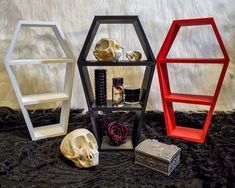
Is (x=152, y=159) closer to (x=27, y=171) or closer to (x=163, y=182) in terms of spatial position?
(x=163, y=182)

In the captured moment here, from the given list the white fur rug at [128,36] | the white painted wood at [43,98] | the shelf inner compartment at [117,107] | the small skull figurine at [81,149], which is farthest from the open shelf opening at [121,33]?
the small skull figurine at [81,149]

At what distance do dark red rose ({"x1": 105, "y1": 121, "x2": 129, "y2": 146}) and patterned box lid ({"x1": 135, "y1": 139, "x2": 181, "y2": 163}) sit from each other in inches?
5.0

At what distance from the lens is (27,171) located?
683 millimetres

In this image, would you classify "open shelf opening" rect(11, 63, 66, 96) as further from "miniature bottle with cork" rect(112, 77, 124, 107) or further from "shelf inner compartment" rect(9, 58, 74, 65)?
"miniature bottle with cork" rect(112, 77, 124, 107)

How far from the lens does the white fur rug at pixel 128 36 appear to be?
1119 mm

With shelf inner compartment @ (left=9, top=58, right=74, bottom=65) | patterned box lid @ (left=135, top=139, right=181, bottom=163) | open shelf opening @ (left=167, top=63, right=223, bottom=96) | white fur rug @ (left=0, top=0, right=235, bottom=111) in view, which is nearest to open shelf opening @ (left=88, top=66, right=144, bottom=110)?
white fur rug @ (left=0, top=0, right=235, bottom=111)

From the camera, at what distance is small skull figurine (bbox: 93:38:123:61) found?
2.49ft

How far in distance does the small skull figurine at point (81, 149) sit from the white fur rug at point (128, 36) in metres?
0.45

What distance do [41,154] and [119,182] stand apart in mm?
320

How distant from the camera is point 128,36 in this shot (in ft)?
3.70

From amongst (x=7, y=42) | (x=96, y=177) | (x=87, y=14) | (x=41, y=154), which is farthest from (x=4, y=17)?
(x=96, y=177)

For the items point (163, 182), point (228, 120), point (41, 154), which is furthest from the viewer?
point (228, 120)

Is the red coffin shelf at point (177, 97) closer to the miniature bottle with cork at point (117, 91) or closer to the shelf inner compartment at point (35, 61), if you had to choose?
the miniature bottle with cork at point (117, 91)

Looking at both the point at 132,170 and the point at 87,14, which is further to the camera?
the point at 87,14
